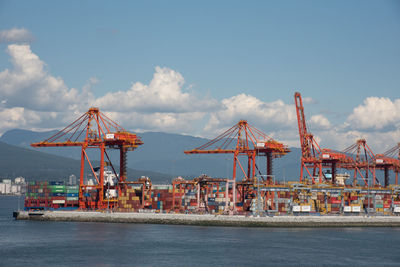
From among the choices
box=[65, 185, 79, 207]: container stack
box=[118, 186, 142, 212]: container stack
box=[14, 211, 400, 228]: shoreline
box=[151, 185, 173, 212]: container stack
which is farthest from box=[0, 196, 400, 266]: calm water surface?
box=[65, 185, 79, 207]: container stack

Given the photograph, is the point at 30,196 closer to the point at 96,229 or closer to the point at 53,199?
the point at 53,199

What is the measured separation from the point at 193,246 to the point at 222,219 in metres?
32.6

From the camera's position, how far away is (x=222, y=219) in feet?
384

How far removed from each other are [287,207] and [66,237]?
178ft

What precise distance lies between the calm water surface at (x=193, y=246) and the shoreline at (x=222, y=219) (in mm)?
5562

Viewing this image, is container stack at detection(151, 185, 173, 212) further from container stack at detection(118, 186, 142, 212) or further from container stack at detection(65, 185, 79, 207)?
container stack at detection(65, 185, 79, 207)

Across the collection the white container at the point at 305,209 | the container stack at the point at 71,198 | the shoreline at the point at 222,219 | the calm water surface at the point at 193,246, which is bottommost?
the calm water surface at the point at 193,246

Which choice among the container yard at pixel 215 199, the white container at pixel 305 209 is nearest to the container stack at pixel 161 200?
the container yard at pixel 215 199

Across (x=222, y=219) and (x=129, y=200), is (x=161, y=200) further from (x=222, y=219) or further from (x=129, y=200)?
(x=222, y=219)

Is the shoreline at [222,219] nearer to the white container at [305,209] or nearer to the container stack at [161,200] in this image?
the white container at [305,209]

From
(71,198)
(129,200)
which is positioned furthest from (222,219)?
(71,198)

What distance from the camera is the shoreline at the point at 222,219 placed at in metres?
115

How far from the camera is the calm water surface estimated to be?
239 ft

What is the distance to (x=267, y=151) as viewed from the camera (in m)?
132
